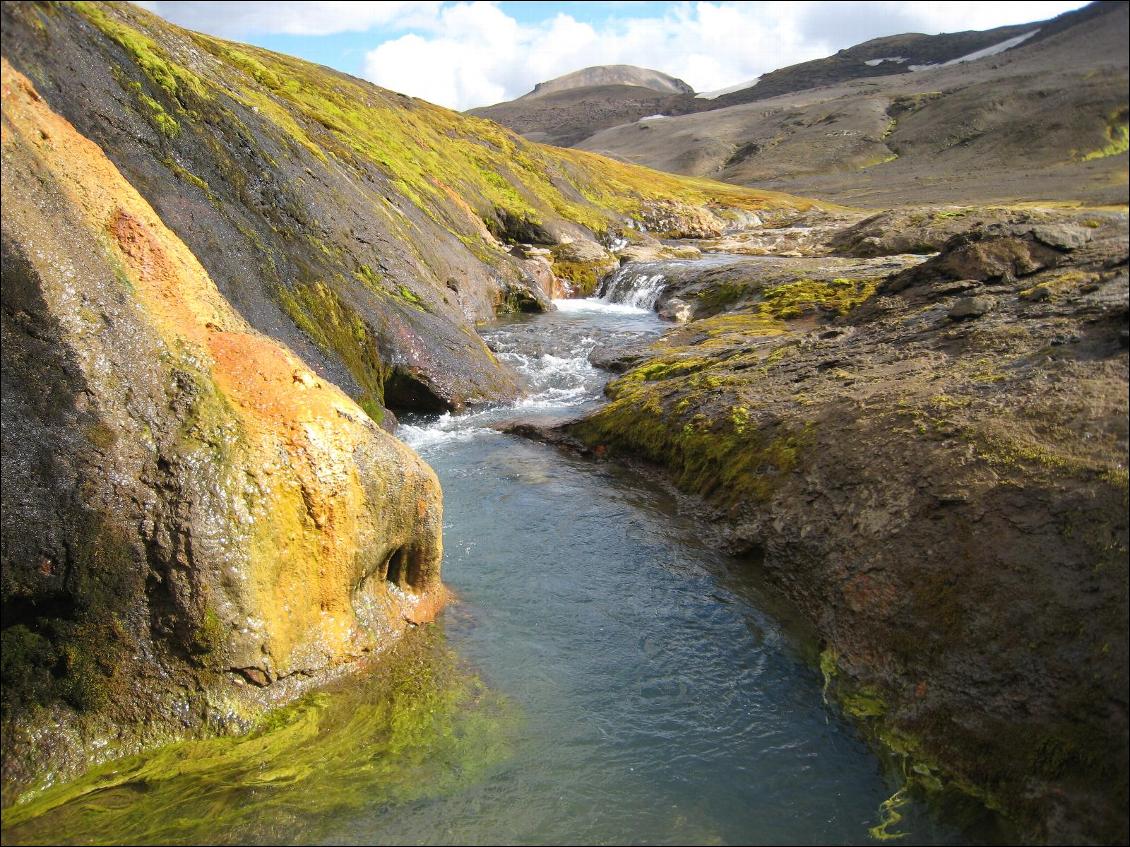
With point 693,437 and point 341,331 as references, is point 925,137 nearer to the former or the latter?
point 693,437

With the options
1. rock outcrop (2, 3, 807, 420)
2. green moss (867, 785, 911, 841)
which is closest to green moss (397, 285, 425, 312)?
rock outcrop (2, 3, 807, 420)

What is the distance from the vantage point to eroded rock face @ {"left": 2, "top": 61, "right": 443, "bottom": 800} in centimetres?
598

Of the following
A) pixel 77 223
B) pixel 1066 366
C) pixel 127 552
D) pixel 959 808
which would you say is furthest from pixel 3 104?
pixel 1066 366

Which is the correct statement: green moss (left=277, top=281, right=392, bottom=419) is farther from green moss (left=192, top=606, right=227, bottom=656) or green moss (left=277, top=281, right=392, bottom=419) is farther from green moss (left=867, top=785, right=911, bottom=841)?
green moss (left=867, top=785, right=911, bottom=841)

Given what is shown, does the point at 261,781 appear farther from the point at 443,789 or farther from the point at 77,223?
the point at 77,223

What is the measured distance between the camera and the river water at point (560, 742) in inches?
228

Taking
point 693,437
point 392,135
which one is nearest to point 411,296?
point 693,437

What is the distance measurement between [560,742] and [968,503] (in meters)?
4.57

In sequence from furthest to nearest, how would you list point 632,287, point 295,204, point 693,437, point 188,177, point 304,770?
point 632,287, point 295,204, point 693,437, point 188,177, point 304,770

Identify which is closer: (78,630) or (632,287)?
(78,630)

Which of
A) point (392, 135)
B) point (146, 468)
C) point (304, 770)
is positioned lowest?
point (304, 770)

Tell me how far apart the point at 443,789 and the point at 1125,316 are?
26.9 feet

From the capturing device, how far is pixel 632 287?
114 ft

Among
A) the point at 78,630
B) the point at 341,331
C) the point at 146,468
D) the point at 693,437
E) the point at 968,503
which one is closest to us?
the point at 78,630
